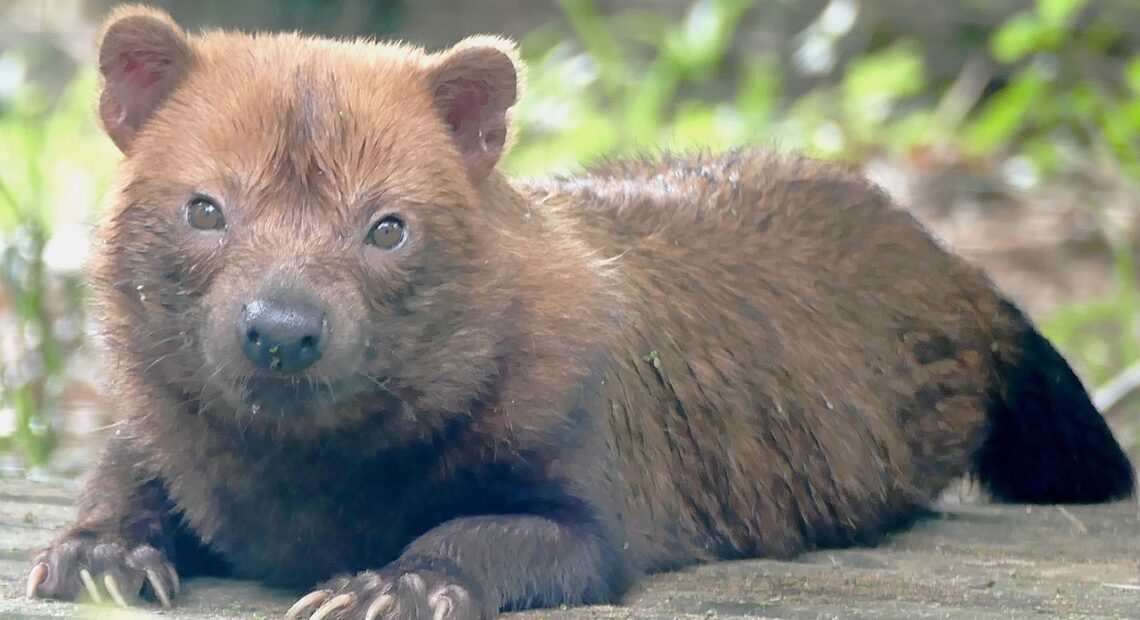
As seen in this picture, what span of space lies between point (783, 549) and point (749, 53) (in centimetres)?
640

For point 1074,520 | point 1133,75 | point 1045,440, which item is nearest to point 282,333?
point 1074,520

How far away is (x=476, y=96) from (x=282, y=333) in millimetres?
814

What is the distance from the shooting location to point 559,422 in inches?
133

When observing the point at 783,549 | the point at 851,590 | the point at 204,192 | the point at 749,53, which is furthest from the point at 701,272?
the point at 749,53

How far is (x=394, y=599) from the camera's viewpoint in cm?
296

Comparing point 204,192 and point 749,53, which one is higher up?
point 749,53

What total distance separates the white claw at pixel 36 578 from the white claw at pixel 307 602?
2.04 feet

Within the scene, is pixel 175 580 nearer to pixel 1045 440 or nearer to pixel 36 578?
pixel 36 578

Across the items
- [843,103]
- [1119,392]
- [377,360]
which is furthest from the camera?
[843,103]

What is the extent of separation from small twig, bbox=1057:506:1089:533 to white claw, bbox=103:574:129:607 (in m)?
2.54

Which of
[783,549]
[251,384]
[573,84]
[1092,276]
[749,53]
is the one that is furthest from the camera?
[749,53]

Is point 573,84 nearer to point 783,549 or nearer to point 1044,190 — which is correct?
point 1044,190

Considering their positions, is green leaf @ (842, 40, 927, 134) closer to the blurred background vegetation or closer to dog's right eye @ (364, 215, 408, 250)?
the blurred background vegetation

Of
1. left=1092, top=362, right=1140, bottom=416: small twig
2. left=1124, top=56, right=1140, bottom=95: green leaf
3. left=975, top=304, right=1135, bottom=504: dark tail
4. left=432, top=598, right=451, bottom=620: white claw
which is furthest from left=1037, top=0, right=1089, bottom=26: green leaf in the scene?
left=432, top=598, right=451, bottom=620: white claw
